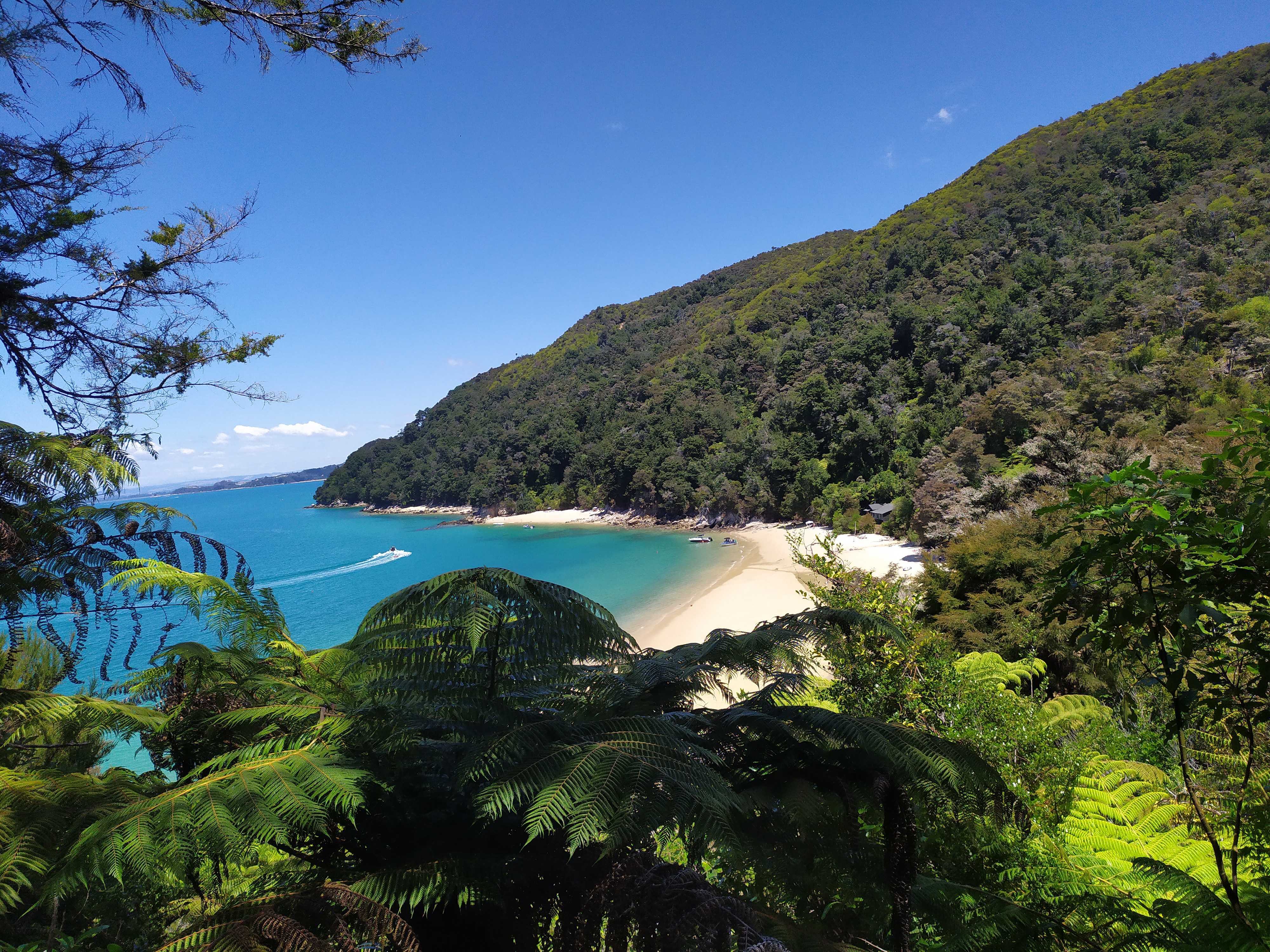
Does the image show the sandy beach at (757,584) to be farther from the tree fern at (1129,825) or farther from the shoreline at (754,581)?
the tree fern at (1129,825)

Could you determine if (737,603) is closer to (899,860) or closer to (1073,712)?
(1073,712)

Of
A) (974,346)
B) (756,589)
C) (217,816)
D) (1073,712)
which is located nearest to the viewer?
(217,816)

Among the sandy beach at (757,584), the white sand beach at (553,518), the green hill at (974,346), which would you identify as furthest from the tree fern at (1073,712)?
the white sand beach at (553,518)

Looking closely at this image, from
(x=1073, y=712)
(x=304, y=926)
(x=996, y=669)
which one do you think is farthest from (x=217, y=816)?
(x=1073, y=712)

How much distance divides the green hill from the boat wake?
2097 centimetres

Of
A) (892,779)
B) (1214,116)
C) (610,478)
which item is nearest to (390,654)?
(892,779)

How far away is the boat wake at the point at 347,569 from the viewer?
119 ft

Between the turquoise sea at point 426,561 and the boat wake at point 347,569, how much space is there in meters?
0.14

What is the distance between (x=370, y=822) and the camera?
2.09 metres

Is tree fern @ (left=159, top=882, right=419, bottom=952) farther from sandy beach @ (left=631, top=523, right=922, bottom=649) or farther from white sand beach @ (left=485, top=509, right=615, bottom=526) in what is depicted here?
white sand beach @ (left=485, top=509, right=615, bottom=526)

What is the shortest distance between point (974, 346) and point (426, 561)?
138 feet

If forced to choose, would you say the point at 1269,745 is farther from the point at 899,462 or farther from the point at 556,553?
the point at 556,553

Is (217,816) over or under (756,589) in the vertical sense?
over

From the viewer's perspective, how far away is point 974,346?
38719mm
